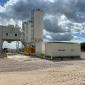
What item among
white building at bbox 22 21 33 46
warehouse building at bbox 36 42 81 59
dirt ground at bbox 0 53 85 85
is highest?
white building at bbox 22 21 33 46

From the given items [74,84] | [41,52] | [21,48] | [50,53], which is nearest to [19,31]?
[21,48]

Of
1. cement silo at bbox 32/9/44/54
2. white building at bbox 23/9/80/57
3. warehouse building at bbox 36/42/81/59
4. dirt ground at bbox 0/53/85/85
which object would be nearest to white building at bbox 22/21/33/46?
white building at bbox 23/9/80/57

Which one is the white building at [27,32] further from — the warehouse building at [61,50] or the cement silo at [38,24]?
the warehouse building at [61,50]

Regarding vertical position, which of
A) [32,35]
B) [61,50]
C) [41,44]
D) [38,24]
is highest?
[38,24]

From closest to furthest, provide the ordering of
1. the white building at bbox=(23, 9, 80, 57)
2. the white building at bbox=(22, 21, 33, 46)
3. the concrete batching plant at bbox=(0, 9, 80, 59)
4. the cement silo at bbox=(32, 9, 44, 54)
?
the white building at bbox=(23, 9, 80, 57), the concrete batching plant at bbox=(0, 9, 80, 59), the cement silo at bbox=(32, 9, 44, 54), the white building at bbox=(22, 21, 33, 46)

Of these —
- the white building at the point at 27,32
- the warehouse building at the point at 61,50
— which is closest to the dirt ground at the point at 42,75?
the warehouse building at the point at 61,50

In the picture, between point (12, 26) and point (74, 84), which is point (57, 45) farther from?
point (74, 84)

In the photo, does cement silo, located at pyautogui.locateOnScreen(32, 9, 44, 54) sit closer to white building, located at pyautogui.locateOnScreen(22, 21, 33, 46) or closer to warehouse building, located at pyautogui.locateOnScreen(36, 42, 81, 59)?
white building, located at pyautogui.locateOnScreen(22, 21, 33, 46)

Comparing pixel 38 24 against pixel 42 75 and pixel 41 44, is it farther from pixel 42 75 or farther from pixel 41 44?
pixel 42 75

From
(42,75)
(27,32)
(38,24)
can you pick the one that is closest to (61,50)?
(38,24)

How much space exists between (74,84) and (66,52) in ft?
87.7

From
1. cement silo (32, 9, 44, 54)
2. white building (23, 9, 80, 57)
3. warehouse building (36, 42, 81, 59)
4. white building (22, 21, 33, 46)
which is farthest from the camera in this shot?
white building (22, 21, 33, 46)

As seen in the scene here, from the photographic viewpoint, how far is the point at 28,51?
180 feet

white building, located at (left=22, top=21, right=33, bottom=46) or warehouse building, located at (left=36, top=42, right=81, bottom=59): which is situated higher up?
white building, located at (left=22, top=21, right=33, bottom=46)
